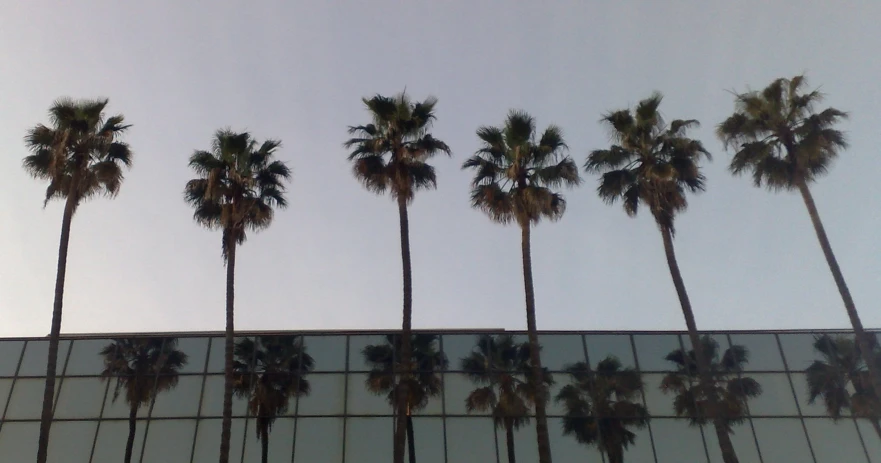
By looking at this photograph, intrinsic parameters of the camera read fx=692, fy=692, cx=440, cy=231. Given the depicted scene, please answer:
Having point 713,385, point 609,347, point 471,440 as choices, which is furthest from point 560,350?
point 713,385

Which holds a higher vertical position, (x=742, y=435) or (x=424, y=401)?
(x=424, y=401)

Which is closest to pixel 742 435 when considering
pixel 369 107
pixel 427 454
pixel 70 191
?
pixel 427 454

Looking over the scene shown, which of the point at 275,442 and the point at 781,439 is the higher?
the point at 275,442

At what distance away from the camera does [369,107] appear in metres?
24.2

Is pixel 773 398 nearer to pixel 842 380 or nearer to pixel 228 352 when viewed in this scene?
pixel 842 380

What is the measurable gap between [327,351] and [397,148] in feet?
23.7

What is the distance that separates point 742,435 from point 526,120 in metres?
12.1

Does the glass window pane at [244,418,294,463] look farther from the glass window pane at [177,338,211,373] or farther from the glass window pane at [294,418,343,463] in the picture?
the glass window pane at [177,338,211,373]

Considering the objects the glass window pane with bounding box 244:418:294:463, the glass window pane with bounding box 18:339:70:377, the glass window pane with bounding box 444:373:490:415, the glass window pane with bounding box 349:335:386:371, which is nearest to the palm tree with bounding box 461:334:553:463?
the glass window pane with bounding box 444:373:490:415

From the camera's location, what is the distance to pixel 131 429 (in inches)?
848

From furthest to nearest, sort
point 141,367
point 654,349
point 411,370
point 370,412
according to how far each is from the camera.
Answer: point 654,349
point 141,367
point 411,370
point 370,412

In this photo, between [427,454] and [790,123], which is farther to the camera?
[790,123]

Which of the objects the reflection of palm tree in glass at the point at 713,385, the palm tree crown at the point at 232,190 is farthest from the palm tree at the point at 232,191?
the reflection of palm tree in glass at the point at 713,385

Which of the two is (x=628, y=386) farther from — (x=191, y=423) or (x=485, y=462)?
(x=191, y=423)
